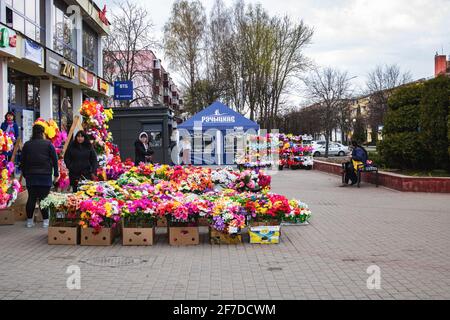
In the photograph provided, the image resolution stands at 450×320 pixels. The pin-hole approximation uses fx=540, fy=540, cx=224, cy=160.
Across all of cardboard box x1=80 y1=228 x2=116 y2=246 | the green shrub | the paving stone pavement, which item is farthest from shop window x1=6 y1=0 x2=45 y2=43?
the green shrub

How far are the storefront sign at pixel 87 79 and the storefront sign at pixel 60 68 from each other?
0.78m

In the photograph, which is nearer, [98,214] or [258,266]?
[258,266]

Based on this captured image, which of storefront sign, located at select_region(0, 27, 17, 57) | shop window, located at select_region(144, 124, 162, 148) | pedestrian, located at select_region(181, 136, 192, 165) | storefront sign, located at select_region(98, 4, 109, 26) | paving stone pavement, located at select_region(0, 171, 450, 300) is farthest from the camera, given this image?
storefront sign, located at select_region(98, 4, 109, 26)

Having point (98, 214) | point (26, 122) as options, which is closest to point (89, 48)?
point (26, 122)

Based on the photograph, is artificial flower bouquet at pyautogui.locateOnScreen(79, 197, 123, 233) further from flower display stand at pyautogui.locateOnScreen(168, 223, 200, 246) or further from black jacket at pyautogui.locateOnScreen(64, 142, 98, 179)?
black jacket at pyautogui.locateOnScreen(64, 142, 98, 179)

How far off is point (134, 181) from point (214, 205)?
3690 mm

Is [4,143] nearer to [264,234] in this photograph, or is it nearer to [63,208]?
[63,208]

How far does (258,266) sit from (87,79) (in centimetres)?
2344

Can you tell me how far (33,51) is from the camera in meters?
19.4

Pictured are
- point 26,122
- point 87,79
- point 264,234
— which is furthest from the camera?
point 87,79

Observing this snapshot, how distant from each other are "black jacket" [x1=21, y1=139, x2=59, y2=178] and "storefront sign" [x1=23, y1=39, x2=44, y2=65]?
33.4 feet

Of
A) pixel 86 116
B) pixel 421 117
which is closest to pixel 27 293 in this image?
pixel 86 116

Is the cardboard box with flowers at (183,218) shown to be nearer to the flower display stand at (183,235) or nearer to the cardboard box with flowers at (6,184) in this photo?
the flower display stand at (183,235)

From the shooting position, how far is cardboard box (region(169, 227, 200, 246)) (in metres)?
8.40
